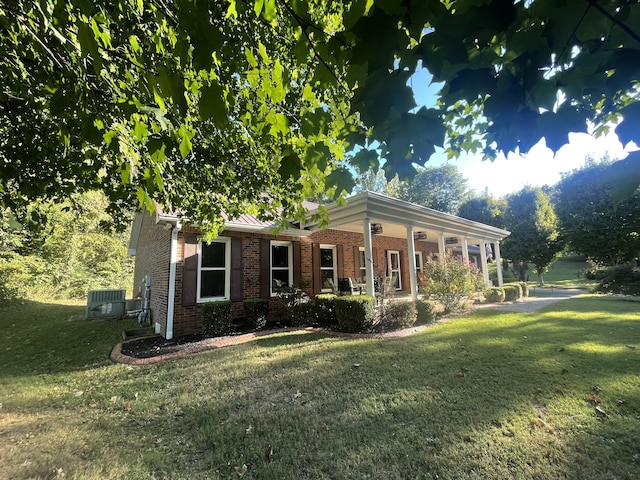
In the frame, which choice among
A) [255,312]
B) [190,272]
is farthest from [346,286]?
[190,272]

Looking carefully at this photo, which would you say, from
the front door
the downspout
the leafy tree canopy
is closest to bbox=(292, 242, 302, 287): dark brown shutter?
the downspout

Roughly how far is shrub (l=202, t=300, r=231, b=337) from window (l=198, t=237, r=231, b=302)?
855 millimetres

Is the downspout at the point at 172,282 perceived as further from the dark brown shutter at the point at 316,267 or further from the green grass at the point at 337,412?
the dark brown shutter at the point at 316,267

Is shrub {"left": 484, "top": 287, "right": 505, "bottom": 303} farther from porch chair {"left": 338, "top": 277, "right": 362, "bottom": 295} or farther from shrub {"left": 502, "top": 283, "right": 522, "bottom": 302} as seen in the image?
porch chair {"left": 338, "top": 277, "right": 362, "bottom": 295}

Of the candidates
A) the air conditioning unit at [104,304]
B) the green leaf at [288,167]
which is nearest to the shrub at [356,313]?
the green leaf at [288,167]

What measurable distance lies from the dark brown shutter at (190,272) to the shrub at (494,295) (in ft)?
38.1

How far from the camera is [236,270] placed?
29.5ft

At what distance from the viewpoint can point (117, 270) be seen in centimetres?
2077

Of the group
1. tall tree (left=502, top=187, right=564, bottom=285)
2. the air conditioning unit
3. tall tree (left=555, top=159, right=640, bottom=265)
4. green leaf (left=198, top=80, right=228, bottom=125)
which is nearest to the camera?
green leaf (left=198, top=80, right=228, bottom=125)

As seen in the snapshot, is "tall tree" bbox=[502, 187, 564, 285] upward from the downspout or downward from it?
upward

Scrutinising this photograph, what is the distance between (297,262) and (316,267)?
0.80 metres

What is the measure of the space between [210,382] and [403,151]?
4.46m

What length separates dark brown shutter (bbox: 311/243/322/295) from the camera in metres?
10.8

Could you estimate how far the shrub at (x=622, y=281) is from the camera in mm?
12963
